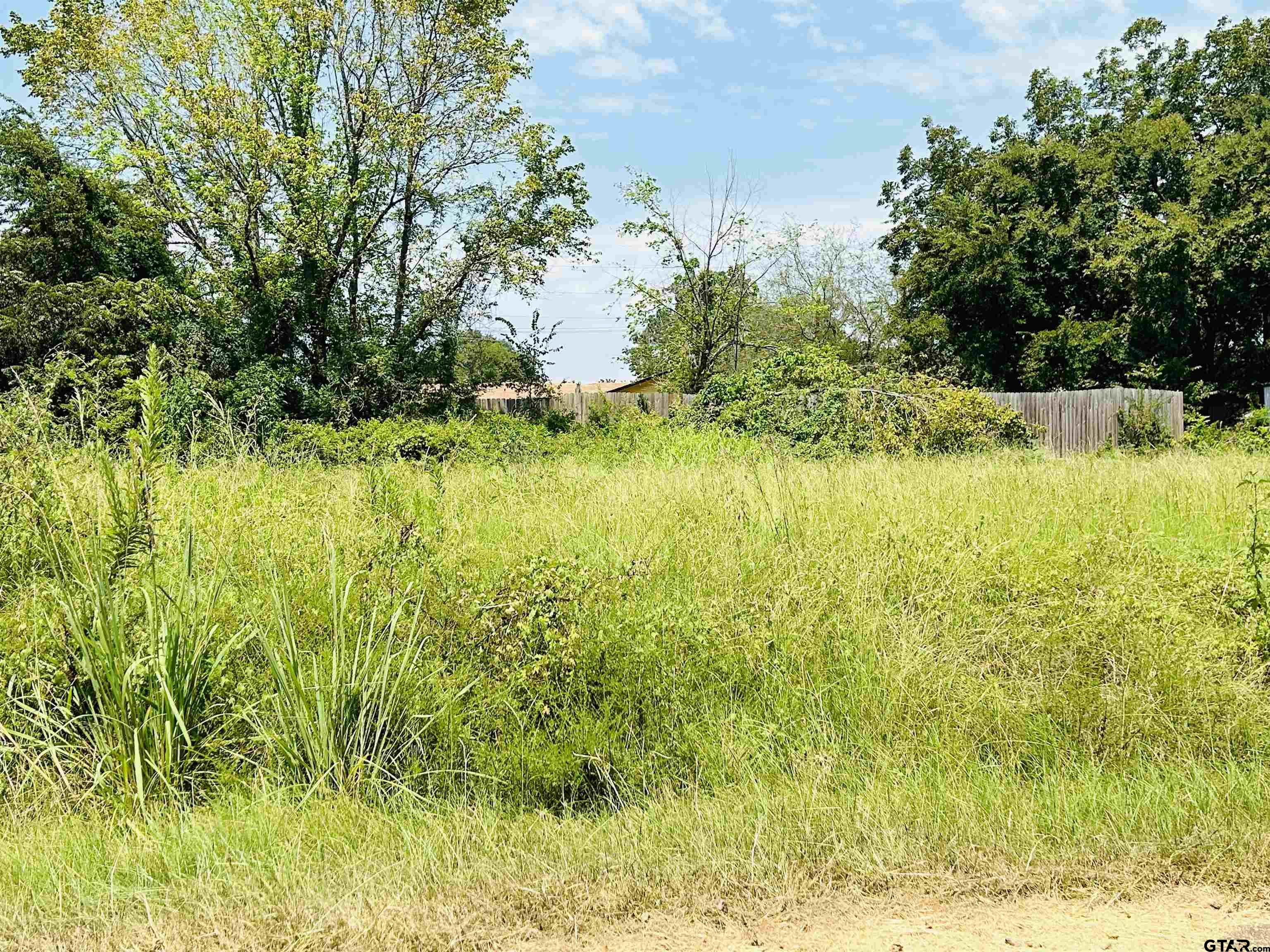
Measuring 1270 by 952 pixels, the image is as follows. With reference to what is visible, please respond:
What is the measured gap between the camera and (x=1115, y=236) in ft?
88.9

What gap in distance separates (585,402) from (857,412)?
9242mm

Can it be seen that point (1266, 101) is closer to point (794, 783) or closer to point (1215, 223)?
point (1215, 223)

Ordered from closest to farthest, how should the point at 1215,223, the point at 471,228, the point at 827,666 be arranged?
1. the point at 827,666
2. the point at 471,228
3. the point at 1215,223

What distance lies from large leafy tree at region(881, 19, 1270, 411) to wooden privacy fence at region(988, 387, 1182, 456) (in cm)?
648

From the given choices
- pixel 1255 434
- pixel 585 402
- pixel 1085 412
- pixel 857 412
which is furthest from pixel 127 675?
pixel 585 402

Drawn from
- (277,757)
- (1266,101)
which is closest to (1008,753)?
(277,757)

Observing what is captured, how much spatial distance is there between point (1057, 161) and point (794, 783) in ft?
94.2

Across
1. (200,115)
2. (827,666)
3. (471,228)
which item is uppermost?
(200,115)

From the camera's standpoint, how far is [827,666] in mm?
4980

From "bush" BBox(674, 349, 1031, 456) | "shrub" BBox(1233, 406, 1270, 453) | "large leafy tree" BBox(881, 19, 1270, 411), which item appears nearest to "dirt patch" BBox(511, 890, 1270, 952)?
"shrub" BBox(1233, 406, 1270, 453)

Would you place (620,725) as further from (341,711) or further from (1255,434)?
(1255,434)

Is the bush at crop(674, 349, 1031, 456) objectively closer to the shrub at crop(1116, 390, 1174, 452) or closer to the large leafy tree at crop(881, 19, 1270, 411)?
the shrub at crop(1116, 390, 1174, 452)

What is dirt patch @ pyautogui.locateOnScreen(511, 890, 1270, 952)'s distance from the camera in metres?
3.00

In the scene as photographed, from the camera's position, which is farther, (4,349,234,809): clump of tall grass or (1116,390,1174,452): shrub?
(1116,390,1174,452): shrub
